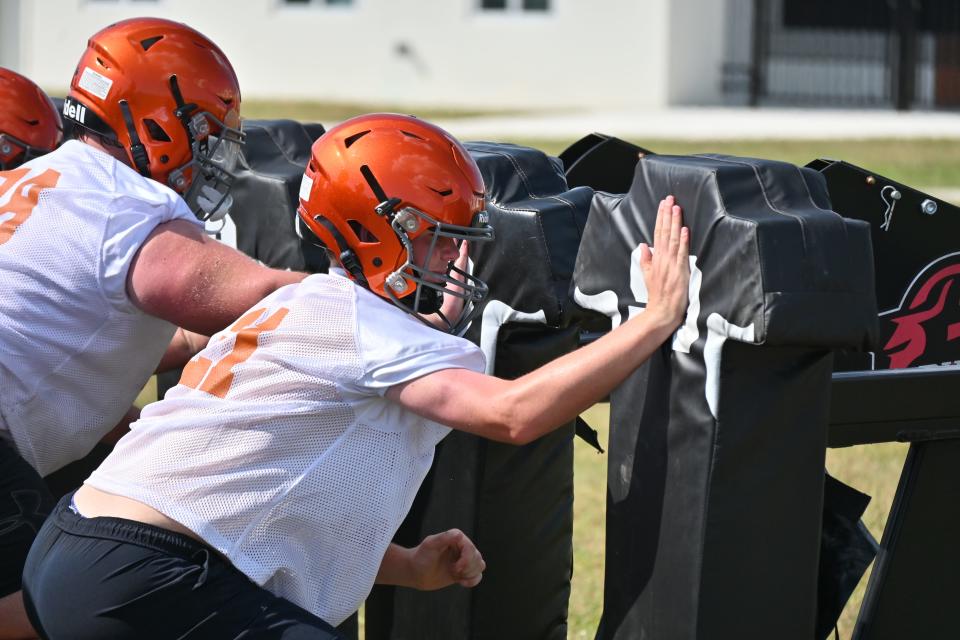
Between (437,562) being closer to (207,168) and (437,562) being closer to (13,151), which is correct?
(207,168)

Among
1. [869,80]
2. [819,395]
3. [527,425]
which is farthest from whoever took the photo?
[869,80]

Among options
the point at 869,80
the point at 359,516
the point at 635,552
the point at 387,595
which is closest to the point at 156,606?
the point at 359,516

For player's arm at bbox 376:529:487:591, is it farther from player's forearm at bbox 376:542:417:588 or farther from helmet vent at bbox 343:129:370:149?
helmet vent at bbox 343:129:370:149

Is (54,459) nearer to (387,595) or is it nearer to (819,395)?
(387,595)

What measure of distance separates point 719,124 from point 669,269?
1756cm

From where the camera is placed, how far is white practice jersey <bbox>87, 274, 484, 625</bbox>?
269cm

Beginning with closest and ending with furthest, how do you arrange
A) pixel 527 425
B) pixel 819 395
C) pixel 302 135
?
pixel 527 425, pixel 819 395, pixel 302 135

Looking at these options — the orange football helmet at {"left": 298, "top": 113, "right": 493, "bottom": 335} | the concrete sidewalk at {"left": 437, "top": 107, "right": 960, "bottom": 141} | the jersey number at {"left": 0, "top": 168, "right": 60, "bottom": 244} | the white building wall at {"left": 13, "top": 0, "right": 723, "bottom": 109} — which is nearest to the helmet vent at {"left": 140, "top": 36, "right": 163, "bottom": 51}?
the jersey number at {"left": 0, "top": 168, "right": 60, "bottom": 244}

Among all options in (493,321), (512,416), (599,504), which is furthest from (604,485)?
(512,416)

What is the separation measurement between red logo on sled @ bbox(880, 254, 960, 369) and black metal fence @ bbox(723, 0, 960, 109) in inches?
766

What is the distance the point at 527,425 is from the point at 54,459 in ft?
4.82

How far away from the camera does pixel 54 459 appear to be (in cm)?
359

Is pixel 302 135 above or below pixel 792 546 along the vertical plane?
above

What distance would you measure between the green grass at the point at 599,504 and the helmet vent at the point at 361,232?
197cm
